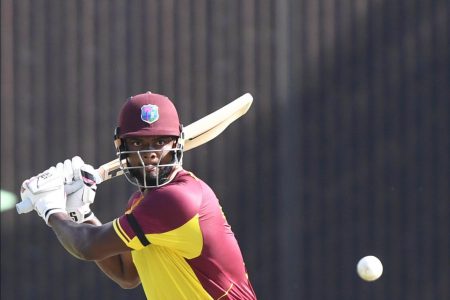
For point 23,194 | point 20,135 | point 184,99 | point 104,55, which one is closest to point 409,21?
point 184,99

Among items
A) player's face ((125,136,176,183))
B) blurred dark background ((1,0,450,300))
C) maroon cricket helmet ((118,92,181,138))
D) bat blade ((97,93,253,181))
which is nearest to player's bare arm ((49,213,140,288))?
player's face ((125,136,176,183))

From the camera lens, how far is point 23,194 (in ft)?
13.2

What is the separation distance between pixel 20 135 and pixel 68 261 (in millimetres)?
843

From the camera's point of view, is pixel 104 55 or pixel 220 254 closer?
pixel 220 254

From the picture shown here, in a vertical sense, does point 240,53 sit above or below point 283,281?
above

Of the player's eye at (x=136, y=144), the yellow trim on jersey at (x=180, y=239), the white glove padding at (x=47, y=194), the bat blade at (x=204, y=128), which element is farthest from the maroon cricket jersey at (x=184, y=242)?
the bat blade at (x=204, y=128)

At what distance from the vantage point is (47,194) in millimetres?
3920

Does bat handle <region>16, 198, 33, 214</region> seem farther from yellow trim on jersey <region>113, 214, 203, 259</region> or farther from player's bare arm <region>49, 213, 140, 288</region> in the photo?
yellow trim on jersey <region>113, 214, 203, 259</region>

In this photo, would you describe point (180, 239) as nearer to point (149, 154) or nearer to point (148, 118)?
point (149, 154)

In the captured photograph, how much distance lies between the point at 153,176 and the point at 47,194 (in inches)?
17.7

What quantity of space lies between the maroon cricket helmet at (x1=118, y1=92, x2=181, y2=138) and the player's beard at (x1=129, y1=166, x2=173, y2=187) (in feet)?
0.40

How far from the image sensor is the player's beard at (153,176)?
3.71m

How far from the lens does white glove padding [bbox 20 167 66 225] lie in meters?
3.90

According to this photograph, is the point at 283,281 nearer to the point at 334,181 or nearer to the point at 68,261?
the point at 334,181
